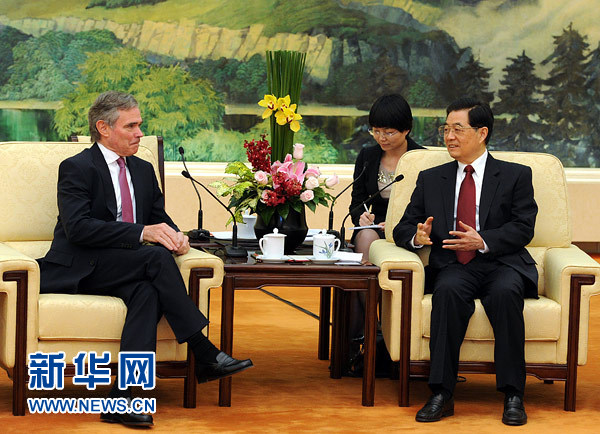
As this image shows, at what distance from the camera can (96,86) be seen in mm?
8234

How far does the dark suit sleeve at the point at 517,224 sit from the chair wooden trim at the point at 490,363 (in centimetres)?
27

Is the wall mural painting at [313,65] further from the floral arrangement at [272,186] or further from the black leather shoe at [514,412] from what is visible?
the black leather shoe at [514,412]

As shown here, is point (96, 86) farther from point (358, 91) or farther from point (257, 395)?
point (257, 395)

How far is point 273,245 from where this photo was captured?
389 centimetres

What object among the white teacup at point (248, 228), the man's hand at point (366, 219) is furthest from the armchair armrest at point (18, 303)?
the man's hand at point (366, 219)

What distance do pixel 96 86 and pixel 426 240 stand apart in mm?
4970

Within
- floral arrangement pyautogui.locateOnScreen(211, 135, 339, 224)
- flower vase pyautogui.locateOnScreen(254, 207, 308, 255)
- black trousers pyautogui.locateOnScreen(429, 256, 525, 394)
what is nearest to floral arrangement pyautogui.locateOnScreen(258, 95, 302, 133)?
floral arrangement pyautogui.locateOnScreen(211, 135, 339, 224)

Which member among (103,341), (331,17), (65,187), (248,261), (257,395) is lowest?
(257,395)

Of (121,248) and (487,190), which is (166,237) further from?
(487,190)

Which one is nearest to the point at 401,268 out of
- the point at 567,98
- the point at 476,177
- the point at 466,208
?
the point at 466,208

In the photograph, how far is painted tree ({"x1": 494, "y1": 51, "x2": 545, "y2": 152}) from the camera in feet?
28.9

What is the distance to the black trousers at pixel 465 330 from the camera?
Answer: 3691mm

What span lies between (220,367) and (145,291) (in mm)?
395

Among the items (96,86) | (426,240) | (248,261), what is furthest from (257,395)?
(96,86)
